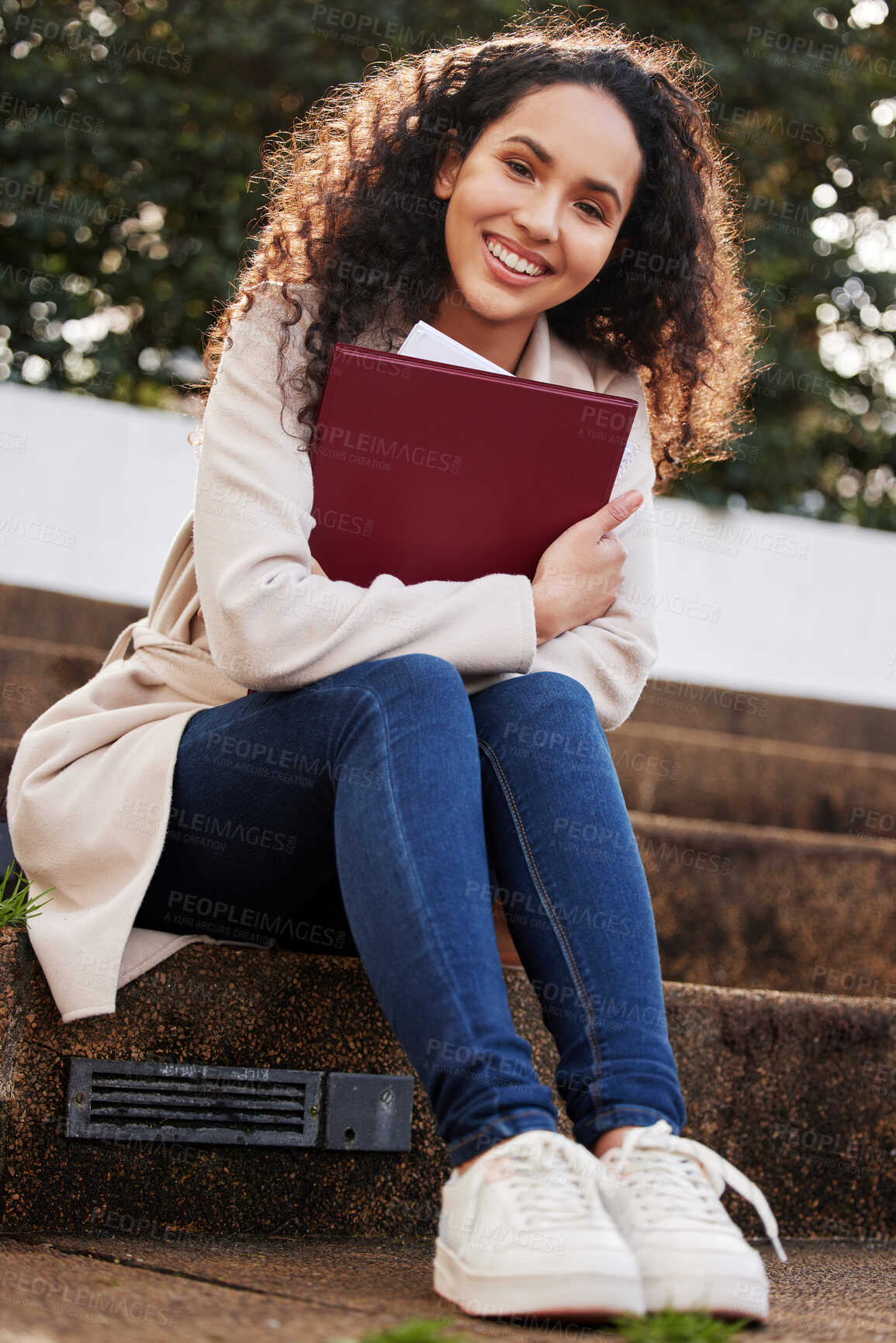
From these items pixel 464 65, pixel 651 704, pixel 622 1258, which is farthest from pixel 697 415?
pixel 651 704

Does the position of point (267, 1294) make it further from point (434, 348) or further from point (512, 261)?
point (512, 261)

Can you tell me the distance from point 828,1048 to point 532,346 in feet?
3.39

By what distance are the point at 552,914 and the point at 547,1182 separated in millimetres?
263

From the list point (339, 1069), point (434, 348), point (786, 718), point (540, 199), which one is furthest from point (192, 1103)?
point (786, 718)

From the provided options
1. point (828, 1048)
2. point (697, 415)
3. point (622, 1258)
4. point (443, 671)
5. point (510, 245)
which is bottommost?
point (828, 1048)

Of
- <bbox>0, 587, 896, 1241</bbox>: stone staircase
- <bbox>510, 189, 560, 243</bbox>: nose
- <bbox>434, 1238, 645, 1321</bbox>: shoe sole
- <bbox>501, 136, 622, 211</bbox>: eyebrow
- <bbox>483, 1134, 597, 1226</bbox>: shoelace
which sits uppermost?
<bbox>501, 136, 622, 211</bbox>: eyebrow

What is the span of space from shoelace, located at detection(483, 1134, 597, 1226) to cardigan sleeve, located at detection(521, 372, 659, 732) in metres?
0.57

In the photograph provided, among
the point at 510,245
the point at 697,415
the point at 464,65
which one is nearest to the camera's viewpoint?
the point at 510,245

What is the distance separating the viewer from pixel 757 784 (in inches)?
119

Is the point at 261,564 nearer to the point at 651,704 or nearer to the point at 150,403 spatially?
the point at 651,704

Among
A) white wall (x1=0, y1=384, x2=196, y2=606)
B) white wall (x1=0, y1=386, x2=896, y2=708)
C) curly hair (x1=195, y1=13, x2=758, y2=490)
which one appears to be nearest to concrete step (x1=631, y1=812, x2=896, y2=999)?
curly hair (x1=195, y1=13, x2=758, y2=490)

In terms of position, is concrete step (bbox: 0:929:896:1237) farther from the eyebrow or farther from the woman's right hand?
the eyebrow

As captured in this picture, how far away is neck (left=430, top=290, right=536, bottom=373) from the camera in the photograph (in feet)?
5.64

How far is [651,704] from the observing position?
3.63 meters
